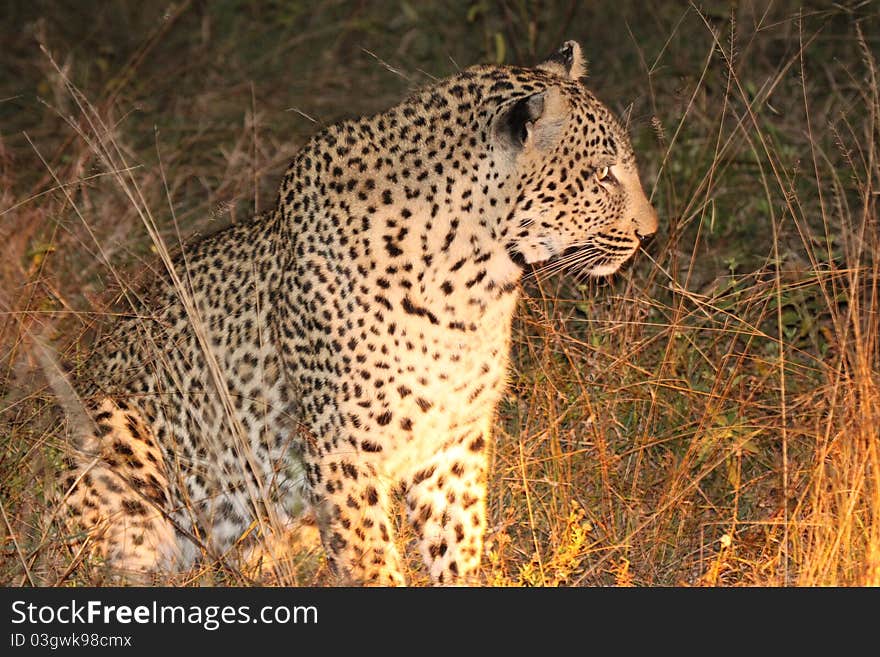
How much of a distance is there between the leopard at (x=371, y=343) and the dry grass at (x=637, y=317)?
0.20 meters

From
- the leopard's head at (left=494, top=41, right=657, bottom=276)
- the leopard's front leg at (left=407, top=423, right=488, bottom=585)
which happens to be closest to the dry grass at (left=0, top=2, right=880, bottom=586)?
the leopard's front leg at (left=407, top=423, right=488, bottom=585)

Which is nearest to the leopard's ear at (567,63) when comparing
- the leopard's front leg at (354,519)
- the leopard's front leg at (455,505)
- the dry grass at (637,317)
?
the dry grass at (637,317)

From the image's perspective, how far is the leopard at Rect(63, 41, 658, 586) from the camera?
4.58 metres

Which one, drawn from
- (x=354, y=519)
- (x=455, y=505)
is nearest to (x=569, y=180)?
(x=455, y=505)

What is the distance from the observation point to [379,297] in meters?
4.57

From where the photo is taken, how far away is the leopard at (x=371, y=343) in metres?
4.58

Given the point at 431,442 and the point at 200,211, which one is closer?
the point at 431,442

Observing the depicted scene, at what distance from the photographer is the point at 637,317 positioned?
5781 millimetres

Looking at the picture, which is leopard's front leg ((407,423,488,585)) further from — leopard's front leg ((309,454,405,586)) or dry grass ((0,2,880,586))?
leopard's front leg ((309,454,405,586))

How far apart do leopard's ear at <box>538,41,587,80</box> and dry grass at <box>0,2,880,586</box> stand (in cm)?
35

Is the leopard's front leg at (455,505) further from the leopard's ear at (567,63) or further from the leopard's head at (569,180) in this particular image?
the leopard's ear at (567,63)
